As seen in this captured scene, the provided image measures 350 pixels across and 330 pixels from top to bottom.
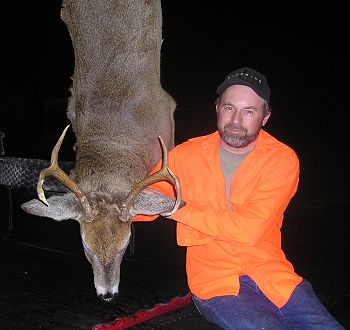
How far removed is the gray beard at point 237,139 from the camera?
355 centimetres

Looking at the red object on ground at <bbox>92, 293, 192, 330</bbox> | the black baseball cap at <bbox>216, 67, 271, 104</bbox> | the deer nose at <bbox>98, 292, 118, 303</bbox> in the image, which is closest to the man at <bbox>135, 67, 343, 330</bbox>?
the black baseball cap at <bbox>216, 67, 271, 104</bbox>

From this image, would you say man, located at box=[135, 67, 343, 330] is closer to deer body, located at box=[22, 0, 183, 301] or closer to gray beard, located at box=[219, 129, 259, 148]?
gray beard, located at box=[219, 129, 259, 148]

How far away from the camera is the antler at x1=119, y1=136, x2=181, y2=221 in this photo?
3348 mm

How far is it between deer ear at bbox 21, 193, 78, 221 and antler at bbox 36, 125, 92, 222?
105 millimetres

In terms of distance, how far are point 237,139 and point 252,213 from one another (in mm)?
491

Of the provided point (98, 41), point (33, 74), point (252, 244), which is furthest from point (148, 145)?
point (33, 74)

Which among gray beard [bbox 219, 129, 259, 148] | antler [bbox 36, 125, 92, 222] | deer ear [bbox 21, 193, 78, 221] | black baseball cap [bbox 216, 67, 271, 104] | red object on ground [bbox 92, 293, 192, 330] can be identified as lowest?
red object on ground [bbox 92, 293, 192, 330]

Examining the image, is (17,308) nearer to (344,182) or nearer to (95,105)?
(95,105)

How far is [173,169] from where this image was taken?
148 inches

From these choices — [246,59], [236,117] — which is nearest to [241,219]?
[236,117]

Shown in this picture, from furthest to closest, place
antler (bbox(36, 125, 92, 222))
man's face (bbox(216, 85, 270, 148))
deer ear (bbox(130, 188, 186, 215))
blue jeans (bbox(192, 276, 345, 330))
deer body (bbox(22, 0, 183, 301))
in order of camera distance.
A: deer body (bbox(22, 0, 183, 301)) < deer ear (bbox(130, 188, 186, 215)) < man's face (bbox(216, 85, 270, 148)) < antler (bbox(36, 125, 92, 222)) < blue jeans (bbox(192, 276, 345, 330))

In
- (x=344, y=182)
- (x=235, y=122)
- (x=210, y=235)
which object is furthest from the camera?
(x=344, y=182)

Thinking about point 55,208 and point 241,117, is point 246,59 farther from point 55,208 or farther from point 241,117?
point 55,208

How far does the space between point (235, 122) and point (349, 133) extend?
1813 centimetres
